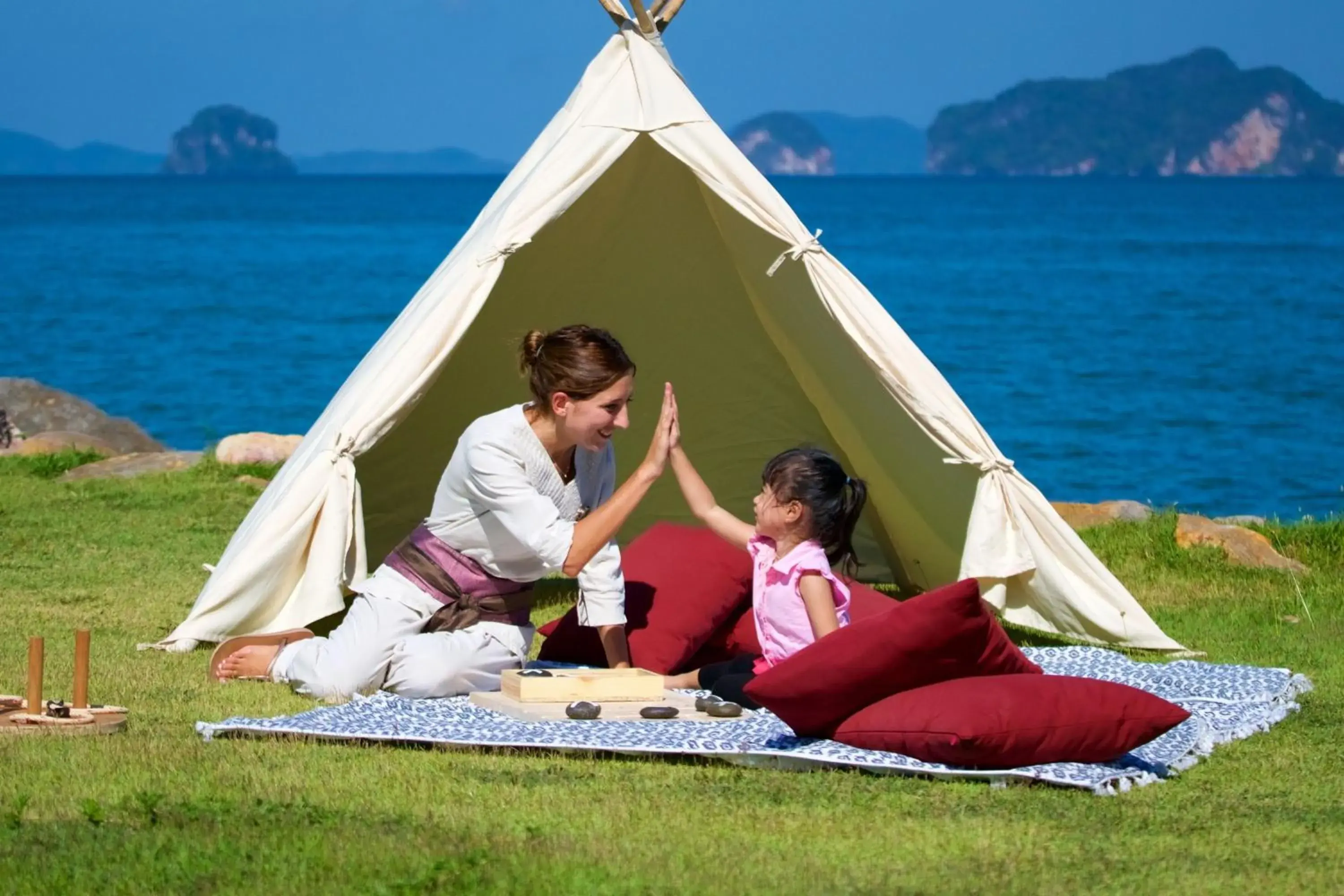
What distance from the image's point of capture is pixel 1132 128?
439ft

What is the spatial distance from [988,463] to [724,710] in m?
1.41

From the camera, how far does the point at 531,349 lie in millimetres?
4984

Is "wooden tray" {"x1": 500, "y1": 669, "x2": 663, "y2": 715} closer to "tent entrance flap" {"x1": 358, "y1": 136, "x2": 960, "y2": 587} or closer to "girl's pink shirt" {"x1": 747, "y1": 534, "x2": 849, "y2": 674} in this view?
"girl's pink shirt" {"x1": 747, "y1": 534, "x2": 849, "y2": 674}

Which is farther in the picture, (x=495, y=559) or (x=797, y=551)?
(x=495, y=559)

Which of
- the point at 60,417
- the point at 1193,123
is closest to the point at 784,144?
the point at 1193,123

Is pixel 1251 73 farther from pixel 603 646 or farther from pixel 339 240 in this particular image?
pixel 603 646

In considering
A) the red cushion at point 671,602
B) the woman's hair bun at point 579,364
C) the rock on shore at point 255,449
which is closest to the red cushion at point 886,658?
the woman's hair bun at point 579,364

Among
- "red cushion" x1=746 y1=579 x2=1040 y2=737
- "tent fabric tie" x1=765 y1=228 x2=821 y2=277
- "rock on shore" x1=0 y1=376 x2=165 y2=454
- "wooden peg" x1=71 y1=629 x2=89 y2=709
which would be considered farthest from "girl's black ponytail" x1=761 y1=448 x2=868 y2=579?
"rock on shore" x1=0 y1=376 x2=165 y2=454

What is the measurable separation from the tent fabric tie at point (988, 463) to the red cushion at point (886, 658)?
1.47m

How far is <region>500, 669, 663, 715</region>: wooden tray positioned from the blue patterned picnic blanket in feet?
0.32

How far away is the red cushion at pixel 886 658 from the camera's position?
4.04 meters

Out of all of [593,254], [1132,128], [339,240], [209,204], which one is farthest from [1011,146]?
[593,254]

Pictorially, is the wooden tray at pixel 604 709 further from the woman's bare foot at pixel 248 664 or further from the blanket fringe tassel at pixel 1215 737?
the blanket fringe tassel at pixel 1215 737

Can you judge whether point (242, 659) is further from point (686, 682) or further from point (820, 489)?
point (820, 489)
